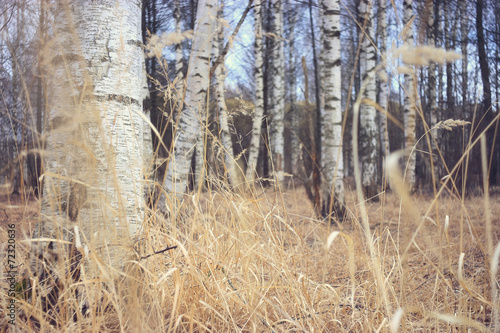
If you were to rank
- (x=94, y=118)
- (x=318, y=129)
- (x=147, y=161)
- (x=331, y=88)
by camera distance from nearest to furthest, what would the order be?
(x=94, y=118) → (x=147, y=161) → (x=331, y=88) → (x=318, y=129)

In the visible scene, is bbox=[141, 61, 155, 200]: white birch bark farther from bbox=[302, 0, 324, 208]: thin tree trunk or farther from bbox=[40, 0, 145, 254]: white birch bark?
bbox=[302, 0, 324, 208]: thin tree trunk

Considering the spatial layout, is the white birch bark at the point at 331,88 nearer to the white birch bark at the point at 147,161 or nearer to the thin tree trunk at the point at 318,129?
the thin tree trunk at the point at 318,129

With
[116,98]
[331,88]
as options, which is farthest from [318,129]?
[116,98]

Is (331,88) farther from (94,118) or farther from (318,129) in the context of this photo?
(318,129)

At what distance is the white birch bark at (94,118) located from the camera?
3.74 ft

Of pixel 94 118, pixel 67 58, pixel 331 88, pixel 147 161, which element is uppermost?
pixel 331 88

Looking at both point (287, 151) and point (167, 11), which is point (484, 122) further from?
point (287, 151)

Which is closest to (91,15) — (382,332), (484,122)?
(382,332)

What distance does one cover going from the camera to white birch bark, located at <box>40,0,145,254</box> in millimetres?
1139

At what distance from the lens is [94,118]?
116 centimetres

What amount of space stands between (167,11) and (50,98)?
9367mm

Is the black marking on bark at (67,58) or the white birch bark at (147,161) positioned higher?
the black marking on bark at (67,58)

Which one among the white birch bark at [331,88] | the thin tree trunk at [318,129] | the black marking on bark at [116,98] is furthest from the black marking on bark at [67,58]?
the white birch bark at [331,88]

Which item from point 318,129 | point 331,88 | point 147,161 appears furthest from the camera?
point 318,129
